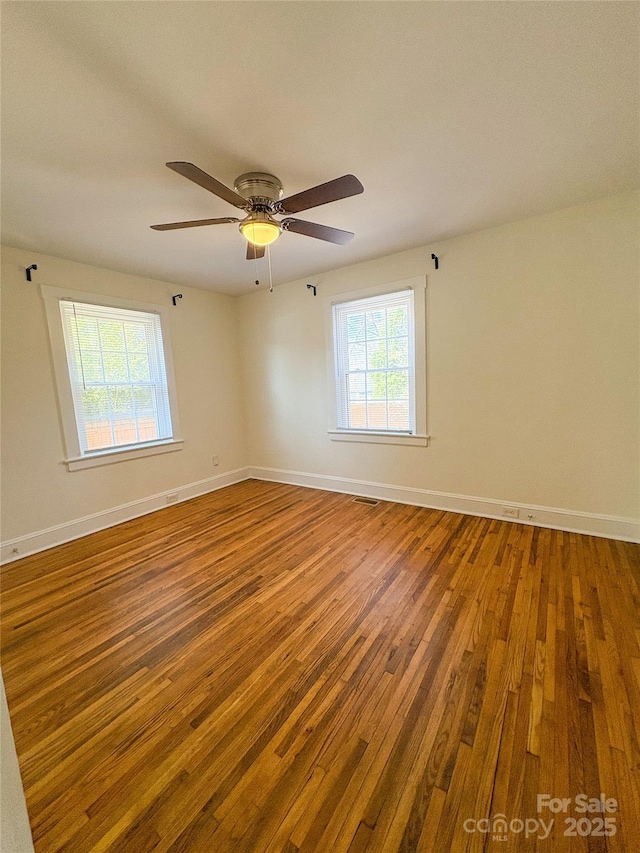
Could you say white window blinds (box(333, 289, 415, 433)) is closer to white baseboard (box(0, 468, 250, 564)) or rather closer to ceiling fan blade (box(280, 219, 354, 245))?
ceiling fan blade (box(280, 219, 354, 245))

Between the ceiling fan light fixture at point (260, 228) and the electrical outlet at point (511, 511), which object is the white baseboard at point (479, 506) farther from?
the ceiling fan light fixture at point (260, 228)

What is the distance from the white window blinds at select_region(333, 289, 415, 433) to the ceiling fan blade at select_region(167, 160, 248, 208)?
2.12 meters

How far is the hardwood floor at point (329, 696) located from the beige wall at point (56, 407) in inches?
26.8

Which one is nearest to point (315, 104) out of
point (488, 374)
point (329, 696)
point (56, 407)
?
point (488, 374)

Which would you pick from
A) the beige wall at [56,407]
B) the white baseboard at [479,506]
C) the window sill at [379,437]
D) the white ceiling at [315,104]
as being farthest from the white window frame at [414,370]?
the beige wall at [56,407]

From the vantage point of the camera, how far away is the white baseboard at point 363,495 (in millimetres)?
2783

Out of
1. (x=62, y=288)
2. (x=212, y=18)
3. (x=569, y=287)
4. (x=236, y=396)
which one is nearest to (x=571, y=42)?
(x=212, y=18)

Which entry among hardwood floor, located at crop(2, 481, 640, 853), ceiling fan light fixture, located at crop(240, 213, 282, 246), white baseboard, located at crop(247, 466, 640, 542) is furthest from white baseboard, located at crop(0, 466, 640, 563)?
ceiling fan light fixture, located at crop(240, 213, 282, 246)

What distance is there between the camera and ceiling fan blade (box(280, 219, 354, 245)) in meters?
2.11

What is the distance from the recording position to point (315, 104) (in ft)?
5.05

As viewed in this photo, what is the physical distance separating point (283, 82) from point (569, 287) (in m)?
2.62

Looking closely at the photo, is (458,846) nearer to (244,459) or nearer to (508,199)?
(508,199)

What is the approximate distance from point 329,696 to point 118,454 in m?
3.23

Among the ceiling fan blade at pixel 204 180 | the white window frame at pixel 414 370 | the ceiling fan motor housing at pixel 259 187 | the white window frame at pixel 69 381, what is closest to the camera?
the ceiling fan blade at pixel 204 180
